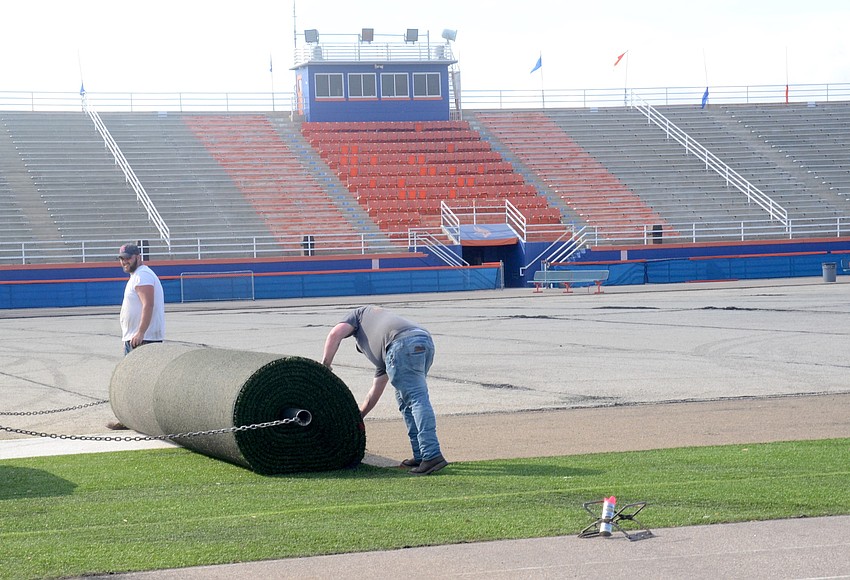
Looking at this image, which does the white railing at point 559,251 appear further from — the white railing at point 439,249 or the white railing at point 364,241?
the white railing at point 439,249

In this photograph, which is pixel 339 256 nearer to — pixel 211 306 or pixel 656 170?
pixel 211 306

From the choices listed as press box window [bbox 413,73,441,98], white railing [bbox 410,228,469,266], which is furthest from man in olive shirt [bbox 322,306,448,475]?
press box window [bbox 413,73,441,98]

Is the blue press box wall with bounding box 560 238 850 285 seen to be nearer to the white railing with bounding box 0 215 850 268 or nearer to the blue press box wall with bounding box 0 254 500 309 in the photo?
the white railing with bounding box 0 215 850 268

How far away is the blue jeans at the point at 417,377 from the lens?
8586 millimetres

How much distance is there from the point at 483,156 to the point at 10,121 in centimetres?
1897

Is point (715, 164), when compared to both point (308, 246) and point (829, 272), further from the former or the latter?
point (308, 246)

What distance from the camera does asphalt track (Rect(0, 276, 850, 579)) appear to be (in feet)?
19.5

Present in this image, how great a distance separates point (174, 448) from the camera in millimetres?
9891

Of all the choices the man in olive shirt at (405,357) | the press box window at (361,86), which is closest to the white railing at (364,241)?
the press box window at (361,86)

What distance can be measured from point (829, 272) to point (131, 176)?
24385 millimetres

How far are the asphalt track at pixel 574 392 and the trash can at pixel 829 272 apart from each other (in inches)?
359

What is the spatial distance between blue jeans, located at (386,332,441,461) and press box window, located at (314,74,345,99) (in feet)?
142

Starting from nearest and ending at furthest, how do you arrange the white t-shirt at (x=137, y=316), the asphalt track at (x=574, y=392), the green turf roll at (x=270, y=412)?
the asphalt track at (x=574, y=392) < the green turf roll at (x=270, y=412) < the white t-shirt at (x=137, y=316)

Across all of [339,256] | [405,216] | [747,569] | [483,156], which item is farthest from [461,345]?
[483,156]
